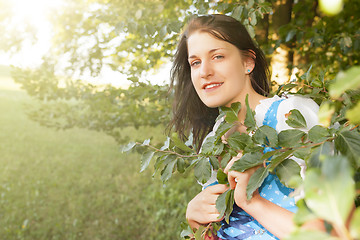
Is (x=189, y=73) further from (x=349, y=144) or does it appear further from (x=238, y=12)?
(x=349, y=144)

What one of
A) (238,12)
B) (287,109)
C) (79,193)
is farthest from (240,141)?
(79,193)

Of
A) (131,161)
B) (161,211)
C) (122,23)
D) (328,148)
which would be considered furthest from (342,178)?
(131,161)

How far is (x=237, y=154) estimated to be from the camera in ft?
3.46

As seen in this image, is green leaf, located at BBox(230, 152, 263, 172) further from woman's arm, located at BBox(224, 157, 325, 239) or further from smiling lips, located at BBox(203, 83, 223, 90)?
smiling lips, located at BBox(203, 83, 223, 90)

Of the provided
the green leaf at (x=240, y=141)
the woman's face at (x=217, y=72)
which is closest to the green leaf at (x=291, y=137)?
the green leaf at (x=240, y=141)

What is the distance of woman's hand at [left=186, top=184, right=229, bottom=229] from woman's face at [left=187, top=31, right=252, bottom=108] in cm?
40

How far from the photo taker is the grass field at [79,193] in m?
4.88

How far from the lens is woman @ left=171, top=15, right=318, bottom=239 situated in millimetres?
1024

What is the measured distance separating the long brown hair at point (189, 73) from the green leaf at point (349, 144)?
90 cm

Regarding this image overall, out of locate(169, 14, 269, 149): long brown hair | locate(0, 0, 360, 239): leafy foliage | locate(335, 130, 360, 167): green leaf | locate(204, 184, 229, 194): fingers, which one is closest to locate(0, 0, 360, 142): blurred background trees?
locate(0, 0, 360, 239): leafy foliage

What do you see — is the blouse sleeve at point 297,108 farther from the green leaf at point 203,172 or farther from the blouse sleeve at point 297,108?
the green leaf at point 203,172

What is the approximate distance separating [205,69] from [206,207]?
603mm

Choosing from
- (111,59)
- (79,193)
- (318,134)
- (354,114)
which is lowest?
(79,193)

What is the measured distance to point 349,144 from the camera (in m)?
0.64
